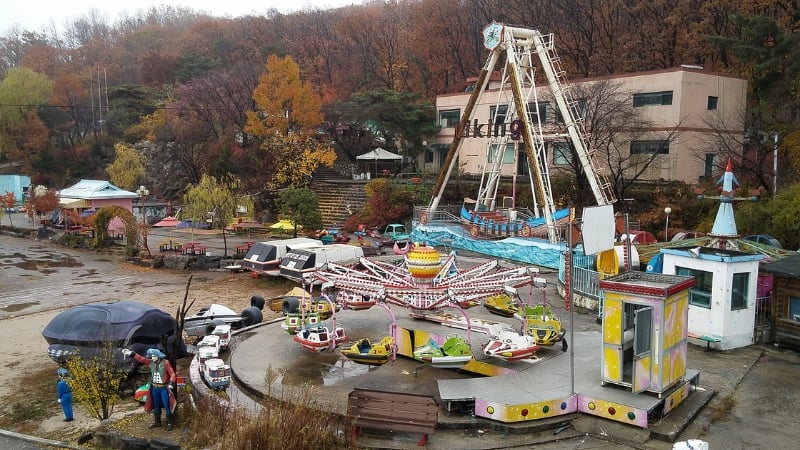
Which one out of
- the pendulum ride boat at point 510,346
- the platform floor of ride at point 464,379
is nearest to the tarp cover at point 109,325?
the platform floor of ride at point 464,379

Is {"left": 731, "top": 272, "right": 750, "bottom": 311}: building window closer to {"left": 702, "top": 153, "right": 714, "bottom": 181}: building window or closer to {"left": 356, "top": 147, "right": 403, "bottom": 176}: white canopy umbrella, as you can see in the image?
{"left": 702, "top": 153, "right": 714, "bottom": 181}: building window

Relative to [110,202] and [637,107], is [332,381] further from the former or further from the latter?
[110,202]

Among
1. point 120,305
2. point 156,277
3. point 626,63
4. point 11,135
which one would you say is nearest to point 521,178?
point 626,63

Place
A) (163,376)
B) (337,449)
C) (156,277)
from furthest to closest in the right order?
(156,277)
(163,376)
(337,449)

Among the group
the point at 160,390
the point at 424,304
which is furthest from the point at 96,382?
the point at 424,304

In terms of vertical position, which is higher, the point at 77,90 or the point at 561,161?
the point at 77,90

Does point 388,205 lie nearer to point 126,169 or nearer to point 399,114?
point 399,114

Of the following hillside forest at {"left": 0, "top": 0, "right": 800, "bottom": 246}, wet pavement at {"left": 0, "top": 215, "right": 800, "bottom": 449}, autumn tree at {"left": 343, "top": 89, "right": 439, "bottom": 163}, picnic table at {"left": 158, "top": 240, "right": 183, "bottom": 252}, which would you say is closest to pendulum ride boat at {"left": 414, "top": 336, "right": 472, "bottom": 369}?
wet pavement at {"left": 0, "top": 215, "right": 800, "bottom": 449}
